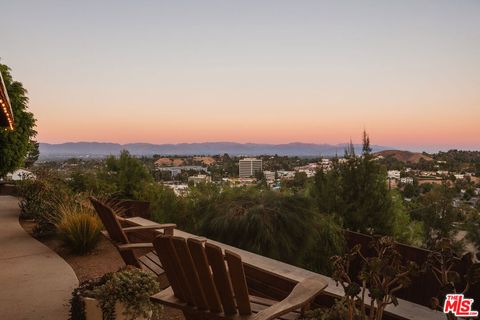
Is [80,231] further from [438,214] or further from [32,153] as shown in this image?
[32,153]

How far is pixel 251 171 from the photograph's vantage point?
862 centimetres

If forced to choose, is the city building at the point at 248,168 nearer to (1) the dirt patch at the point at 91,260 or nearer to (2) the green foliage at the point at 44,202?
(1) the dirt patch at the point at 91,260

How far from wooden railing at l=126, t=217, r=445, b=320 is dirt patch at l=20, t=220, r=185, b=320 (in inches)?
89.0

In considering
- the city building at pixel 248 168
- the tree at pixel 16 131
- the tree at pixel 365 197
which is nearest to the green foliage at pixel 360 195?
the tree at pixel 365 197

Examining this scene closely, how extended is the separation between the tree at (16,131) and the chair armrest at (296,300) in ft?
44.3

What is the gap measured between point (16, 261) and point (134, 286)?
11.0ft

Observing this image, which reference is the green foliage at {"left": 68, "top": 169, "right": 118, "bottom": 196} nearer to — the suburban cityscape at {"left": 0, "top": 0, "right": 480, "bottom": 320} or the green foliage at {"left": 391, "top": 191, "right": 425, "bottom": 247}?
the suburban cityscape at {"left": 0, "top": 0, "right": 480, "bottom": 320}

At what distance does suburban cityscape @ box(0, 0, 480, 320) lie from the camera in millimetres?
2352

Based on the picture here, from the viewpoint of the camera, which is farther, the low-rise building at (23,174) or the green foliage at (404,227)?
the low-rise building at (23,174)

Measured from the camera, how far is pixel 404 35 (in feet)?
29.3

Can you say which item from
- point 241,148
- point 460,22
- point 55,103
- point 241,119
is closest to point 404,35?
point 460,22

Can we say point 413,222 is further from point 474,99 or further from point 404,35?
point 474,99

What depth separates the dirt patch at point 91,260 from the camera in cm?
482

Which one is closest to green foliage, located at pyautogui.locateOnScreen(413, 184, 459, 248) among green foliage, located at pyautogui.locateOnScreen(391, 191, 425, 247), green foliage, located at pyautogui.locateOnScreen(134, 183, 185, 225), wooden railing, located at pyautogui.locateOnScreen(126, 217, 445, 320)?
green foliage, located at pyautogui.locateOnScreen(391, 191, 425, 247)
